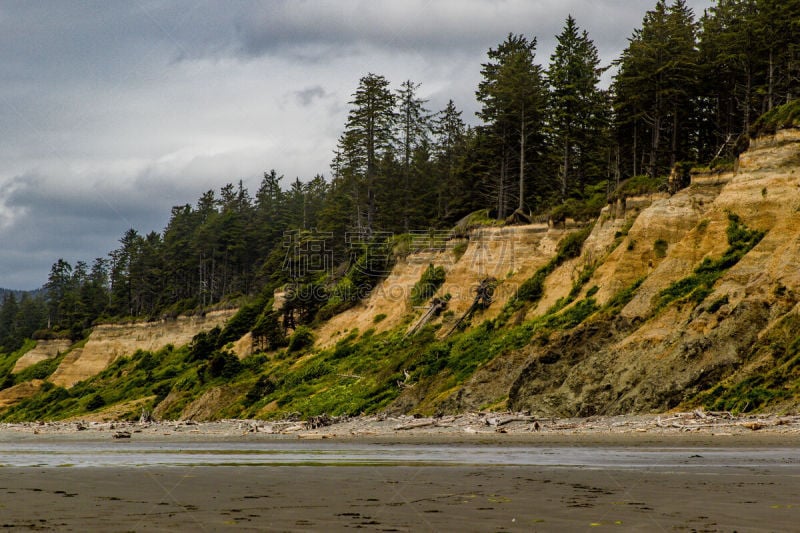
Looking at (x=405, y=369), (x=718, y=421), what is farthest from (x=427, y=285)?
(x=718, y=421)

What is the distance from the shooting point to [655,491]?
9.77 m

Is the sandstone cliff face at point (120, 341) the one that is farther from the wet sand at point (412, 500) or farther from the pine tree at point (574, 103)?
the wet sand at point (412, 500)

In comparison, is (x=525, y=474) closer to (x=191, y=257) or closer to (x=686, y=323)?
(x=686, y=323)

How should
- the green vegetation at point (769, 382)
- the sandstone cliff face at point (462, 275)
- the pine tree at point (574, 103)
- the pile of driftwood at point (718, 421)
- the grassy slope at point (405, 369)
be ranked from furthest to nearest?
the pine tree at point (574, 103) → the sandstone cliff face at point (462, 275) → the grassy slope at point (405, 369) → the green vegetation at point (769, 382) → the pile of driftwood at point (718, 421)

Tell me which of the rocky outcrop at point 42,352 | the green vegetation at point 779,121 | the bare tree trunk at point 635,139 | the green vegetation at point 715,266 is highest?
the bare tree trunk at point 635,139

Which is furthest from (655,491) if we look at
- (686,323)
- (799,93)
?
(799,93)

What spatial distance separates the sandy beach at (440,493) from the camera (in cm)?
741

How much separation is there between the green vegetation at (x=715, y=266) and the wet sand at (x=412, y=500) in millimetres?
22886

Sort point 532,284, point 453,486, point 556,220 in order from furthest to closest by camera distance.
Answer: point 556,220
point 532,284
point 453,486

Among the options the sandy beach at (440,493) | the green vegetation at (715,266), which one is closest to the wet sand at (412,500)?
the sandy beach at (440,493)

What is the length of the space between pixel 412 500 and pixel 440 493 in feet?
2.69

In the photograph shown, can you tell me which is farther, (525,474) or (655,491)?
(525,474)

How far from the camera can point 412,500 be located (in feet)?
30.7

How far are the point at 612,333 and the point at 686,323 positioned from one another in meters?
4.46
